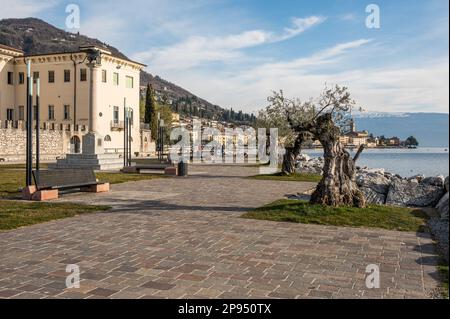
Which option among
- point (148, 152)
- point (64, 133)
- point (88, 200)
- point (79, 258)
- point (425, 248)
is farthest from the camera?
point (148, 152)

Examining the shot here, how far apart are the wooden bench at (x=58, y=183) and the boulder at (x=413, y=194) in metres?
12.4

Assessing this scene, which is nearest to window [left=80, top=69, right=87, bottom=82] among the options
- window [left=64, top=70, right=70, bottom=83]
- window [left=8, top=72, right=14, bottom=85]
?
window [left=64, top=70, right=70, bottom=83]

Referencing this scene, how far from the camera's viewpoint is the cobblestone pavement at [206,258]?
4820 millimetres

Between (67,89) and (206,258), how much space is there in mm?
46889

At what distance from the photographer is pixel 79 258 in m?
6.10

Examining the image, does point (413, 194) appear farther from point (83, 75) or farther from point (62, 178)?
point (83, 75)

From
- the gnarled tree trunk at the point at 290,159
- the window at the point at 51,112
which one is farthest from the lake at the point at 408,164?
the window at the point at 51,112

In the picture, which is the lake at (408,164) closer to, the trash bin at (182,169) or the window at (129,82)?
the trash bin at (182,169)

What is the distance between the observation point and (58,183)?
12906 millimetres

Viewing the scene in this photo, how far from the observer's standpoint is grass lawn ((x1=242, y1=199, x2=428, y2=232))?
9.14m

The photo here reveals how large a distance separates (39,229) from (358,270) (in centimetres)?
603
